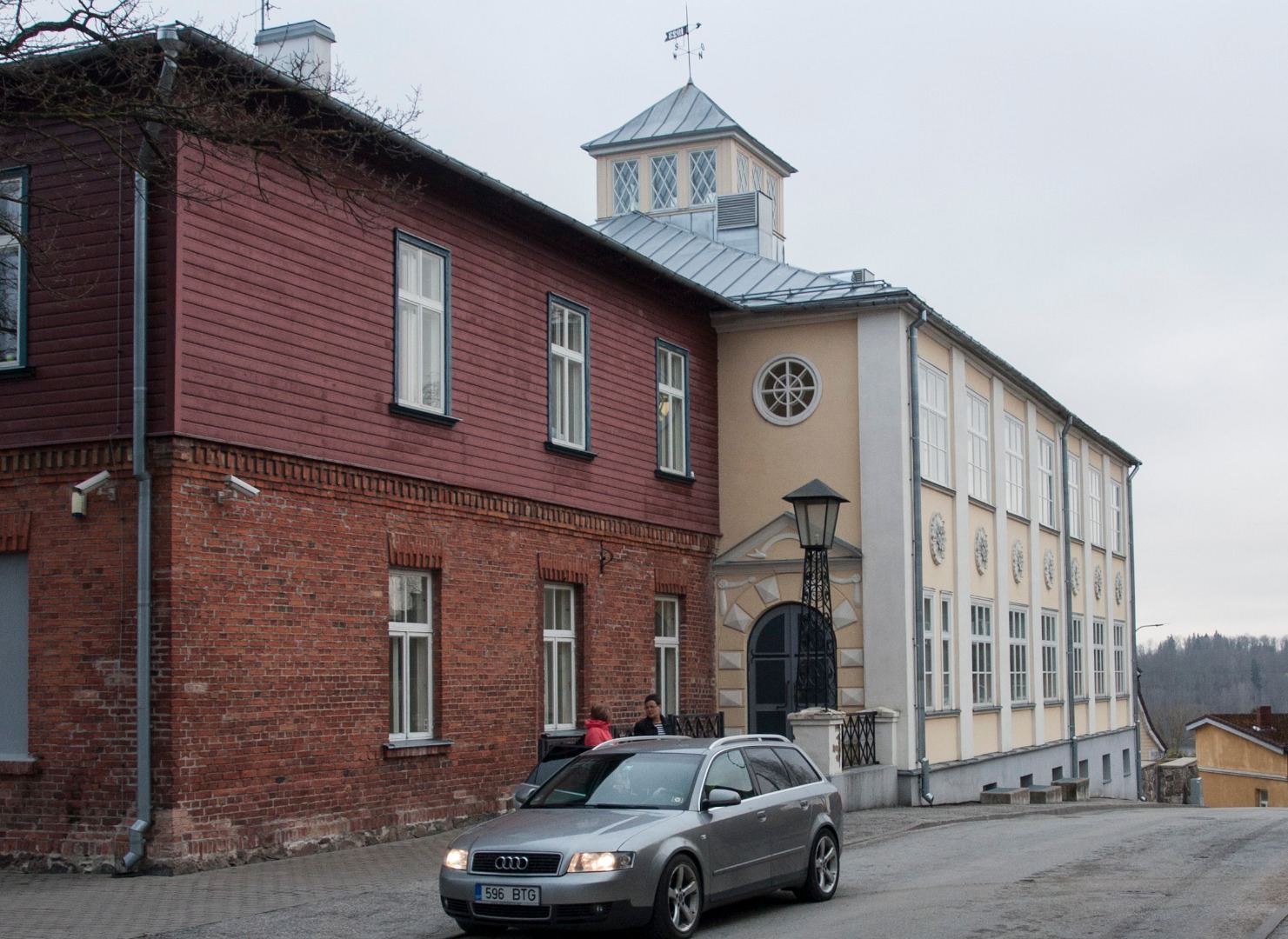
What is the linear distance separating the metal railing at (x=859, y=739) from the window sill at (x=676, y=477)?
14.0 ft

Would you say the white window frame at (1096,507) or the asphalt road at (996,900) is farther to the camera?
the white window frame at (1096,507)

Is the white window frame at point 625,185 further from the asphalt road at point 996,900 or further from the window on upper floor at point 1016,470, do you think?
the asphalt road at point 996,900

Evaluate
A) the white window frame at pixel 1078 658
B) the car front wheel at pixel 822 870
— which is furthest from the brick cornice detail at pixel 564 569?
the white window frame at pixel 1078 658

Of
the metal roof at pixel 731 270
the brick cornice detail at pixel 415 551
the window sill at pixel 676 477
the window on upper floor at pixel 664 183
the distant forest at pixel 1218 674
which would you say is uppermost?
the window on upper floor at pixel 664 183

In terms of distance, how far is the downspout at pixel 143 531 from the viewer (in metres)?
14.1

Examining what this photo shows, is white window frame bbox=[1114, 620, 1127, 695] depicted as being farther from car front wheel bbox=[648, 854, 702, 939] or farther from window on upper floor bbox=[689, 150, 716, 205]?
car front wheel bbox=[648, 854, 702, 939]

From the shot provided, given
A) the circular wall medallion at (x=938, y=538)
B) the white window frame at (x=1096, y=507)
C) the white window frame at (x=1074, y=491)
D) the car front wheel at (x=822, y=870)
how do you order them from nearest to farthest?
the car front wheel at (x=822, y=870), the circular wall medallion at (x=938, y=538), the white window frame at (x=1074, y=491), the white window frame at (x=1096, y=507)

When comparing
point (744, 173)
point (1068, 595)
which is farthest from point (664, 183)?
point (1068, 595)

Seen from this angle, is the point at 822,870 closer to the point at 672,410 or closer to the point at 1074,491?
the point at 672,410

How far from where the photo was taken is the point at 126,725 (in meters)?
14.4

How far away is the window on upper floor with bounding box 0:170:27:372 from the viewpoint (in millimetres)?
15359

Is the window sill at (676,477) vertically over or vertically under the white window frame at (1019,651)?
over

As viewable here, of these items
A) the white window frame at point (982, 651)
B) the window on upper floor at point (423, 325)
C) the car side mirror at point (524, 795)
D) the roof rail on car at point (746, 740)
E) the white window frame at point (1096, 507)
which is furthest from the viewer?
the white window frame at point (1096, 507)

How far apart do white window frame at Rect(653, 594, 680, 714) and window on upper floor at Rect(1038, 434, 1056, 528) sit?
488 inches
